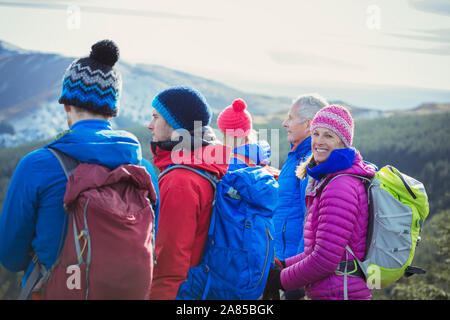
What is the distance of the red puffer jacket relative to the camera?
2322 millimetres

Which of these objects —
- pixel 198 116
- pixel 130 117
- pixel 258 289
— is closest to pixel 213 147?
pixel 198 116

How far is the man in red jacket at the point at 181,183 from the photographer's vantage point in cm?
233

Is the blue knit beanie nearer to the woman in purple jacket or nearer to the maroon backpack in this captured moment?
the maroon backpack

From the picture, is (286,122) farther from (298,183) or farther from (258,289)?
(258,289)

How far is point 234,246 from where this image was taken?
251 centimetres

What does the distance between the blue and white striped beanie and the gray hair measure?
2.17 metres

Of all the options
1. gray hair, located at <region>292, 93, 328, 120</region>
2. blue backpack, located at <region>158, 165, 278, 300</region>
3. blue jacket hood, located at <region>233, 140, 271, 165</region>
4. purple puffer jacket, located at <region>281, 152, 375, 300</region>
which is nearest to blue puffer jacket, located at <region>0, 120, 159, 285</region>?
blue backpack, located at <region>158, 165, 278, 300</region>

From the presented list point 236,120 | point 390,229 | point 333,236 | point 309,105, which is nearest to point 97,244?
point 333,236

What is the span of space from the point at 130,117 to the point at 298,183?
55663mm

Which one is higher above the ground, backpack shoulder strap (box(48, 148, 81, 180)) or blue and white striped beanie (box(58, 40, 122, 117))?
blue and white striped beanie (box(58, 40, 122, 117))

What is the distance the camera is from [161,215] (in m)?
2.38

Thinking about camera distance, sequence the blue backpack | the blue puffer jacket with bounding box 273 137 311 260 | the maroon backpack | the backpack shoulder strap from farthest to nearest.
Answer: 1. the blue puffer jacket with bounding box 273 137 311 260
2. the blue backpack
3. the backpack shoulder strap
4. the maroon backpack

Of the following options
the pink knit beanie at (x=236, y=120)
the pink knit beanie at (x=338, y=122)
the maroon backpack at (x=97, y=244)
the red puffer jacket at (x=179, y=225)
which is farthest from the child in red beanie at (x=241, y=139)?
the maroon backpack at (x=97, y=244)
